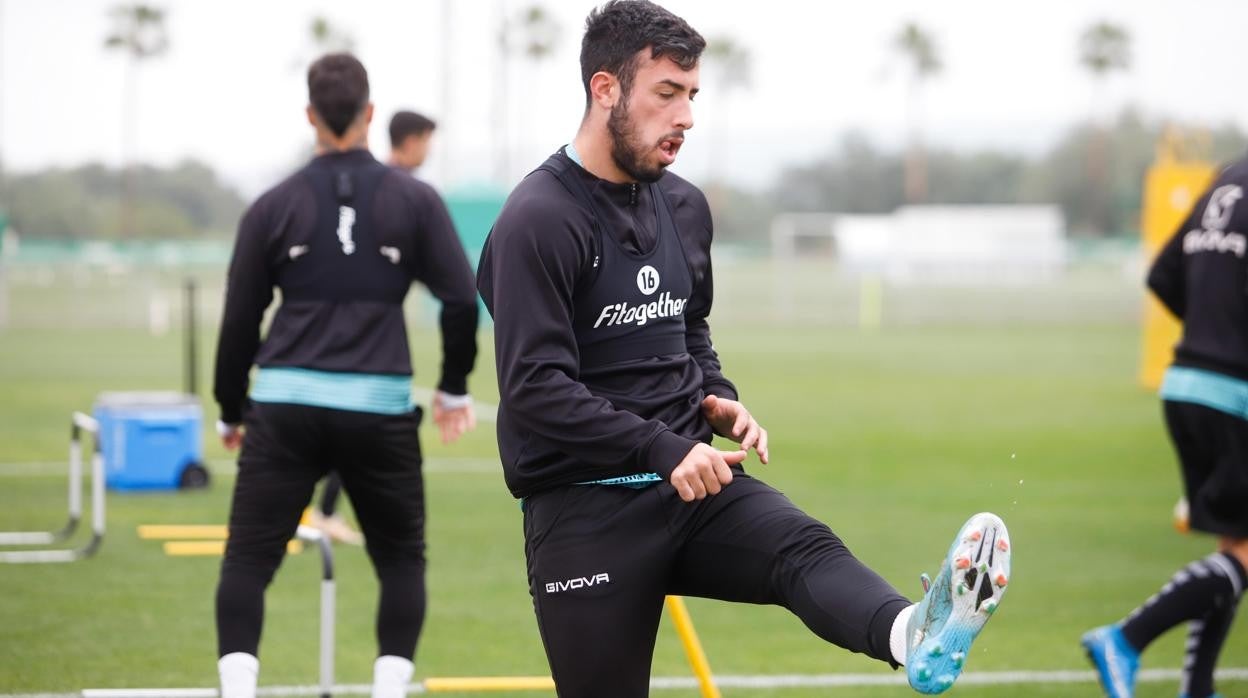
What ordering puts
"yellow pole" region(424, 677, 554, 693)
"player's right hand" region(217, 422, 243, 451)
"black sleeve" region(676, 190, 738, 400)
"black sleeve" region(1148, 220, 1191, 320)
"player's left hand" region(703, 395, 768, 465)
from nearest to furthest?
1. "player's left hand" region(703, 395, 768, 465)
2. "black sleeve" region(676, 190, 738, 400)
3. "player's right hand" region(217, 422, 243, 451)
4. "black sleeve" region(1148, 220, 1191, 320)
5. "yellow pole" region(424, 677, 554, 693)

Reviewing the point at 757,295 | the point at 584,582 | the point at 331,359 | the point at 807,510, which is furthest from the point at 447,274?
the point at 757,295

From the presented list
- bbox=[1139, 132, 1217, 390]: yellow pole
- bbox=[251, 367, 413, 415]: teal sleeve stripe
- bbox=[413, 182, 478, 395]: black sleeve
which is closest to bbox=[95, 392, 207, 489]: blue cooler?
bbox=[413, 182, 478, 395]: black sleeve

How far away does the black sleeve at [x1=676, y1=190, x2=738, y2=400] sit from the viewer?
423 centimetres

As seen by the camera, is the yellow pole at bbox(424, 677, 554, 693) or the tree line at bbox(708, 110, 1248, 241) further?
the tree line at bbox(708, 110, 1248, 241)

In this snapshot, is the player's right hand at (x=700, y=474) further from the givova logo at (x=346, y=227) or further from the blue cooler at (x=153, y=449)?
the blue cooler at (x=153, y=449)

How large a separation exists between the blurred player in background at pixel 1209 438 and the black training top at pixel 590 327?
2597mm

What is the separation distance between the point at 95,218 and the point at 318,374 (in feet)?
152

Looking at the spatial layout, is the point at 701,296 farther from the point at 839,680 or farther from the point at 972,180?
the point at 972,180

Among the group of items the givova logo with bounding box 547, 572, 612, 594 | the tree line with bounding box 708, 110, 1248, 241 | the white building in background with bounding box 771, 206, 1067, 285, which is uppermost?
the givova logo with bounding box 547, 572, 612, 594

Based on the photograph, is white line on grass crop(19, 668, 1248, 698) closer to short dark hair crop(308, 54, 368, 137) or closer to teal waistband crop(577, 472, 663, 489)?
short dark hair crop(308, 54, 368, 137)

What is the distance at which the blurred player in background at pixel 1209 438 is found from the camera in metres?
5.90

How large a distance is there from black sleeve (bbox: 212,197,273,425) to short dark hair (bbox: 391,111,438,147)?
9.52 feet

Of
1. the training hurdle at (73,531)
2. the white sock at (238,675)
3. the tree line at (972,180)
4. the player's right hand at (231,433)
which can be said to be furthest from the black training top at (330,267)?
the tree line at (972,180)

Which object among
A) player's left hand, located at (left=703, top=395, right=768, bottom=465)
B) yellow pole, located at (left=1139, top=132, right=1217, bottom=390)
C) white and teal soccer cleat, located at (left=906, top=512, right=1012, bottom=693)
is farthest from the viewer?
yellow pole, located at (left=1139, top=132, right=1217, bottom=390)
